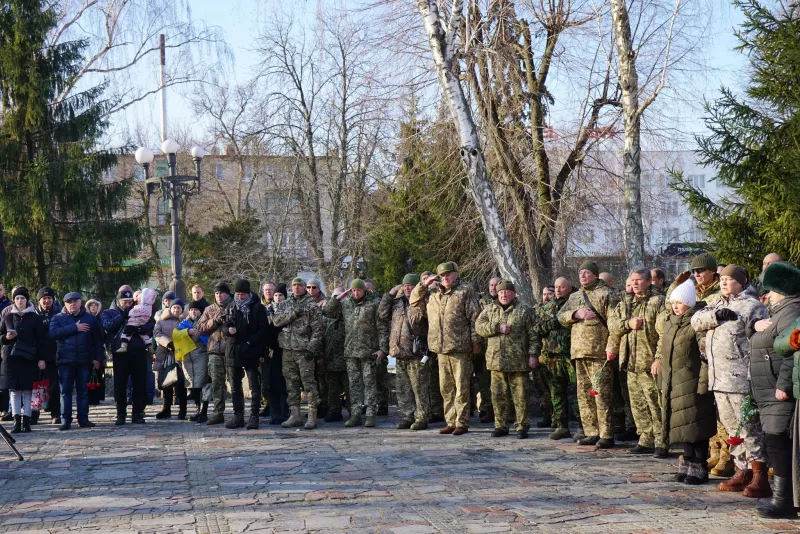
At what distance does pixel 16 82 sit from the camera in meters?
25.3

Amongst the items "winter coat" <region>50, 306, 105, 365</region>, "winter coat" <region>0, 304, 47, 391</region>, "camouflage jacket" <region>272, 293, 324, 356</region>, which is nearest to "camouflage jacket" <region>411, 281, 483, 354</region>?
"camouflage jacket" <region>272, 293, 324, 356</region>

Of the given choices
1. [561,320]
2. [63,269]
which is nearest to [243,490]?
[561,320]

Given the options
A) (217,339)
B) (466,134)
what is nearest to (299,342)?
(217,339)

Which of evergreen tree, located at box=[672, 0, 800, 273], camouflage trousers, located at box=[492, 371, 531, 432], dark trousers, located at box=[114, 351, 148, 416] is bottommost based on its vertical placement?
camouflage trousers, located at box=[492, 371, 531, 432]

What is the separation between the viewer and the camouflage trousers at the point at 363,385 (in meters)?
13.0

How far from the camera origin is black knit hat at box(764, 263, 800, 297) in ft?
23.9

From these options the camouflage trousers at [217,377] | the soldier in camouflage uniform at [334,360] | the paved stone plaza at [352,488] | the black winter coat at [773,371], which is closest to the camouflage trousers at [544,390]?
the paved stone plaza at [352,488]

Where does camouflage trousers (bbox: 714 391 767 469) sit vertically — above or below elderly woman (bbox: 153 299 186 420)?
below

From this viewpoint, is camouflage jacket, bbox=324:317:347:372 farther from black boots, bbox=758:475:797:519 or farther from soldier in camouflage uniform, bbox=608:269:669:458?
black boots, bbox=758:475:797:519

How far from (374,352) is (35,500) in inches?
222

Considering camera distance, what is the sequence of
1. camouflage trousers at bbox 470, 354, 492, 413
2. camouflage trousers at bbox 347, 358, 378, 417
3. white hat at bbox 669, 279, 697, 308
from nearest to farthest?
1. white hat at bbox 669, 279, 697, 308
2. camouflage trousers at bbox 347, 358, 378, 417
3. camouflage trousers at bbox 470, 354, 492, 413

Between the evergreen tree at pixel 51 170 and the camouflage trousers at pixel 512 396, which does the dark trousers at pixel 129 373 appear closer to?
the camouflage trousers at pixel 512 396

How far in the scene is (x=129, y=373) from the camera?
1399 centimetres

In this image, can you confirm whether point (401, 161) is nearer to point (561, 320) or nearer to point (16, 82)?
point (16, 82)
